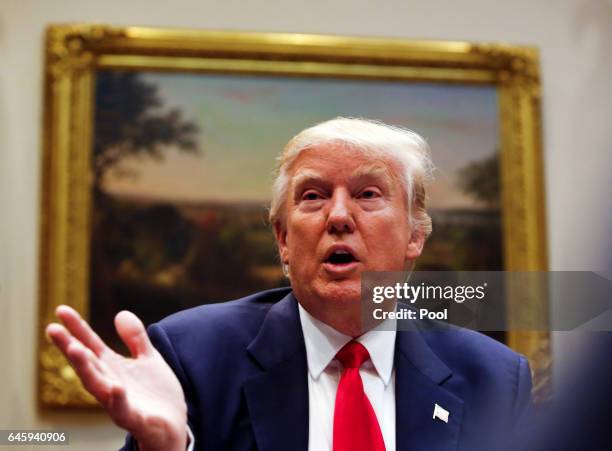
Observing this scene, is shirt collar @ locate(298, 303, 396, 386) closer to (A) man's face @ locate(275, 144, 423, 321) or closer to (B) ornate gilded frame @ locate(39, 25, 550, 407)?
(A) man's face @ locate(275, 144, 423, 321)

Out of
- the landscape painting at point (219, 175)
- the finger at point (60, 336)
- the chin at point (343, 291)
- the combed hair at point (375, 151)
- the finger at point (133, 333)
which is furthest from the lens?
the landscape painting at point (219, 175)

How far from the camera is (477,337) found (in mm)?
2105

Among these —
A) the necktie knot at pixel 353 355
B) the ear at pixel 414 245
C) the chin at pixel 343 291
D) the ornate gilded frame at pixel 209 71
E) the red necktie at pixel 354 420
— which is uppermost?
the ornate gilded frame at pixel 209 71

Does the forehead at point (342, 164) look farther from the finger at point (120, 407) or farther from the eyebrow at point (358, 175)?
the finger at point (120, 407)

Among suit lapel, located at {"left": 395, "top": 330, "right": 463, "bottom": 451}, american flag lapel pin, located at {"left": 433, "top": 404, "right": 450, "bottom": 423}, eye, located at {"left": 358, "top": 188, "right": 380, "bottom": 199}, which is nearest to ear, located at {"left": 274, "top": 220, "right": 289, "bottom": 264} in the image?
eye, located at {"left": 358, "top": 188, "right": 380, "bottom": 199}

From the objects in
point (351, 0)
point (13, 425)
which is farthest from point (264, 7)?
point (13, 425)

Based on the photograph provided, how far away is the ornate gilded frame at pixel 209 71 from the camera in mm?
4762

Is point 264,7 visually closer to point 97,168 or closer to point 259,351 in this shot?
point 97,168

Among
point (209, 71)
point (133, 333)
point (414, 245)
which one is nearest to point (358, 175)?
point (414, 245)

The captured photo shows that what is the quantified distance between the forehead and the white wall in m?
2.63

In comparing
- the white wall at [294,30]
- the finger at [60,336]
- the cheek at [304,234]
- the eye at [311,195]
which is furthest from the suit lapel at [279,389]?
the white wall at [294,30]

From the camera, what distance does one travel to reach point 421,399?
2.07 metres

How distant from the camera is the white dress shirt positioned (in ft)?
6.64

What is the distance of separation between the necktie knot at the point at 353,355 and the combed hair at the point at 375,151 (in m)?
0.38
